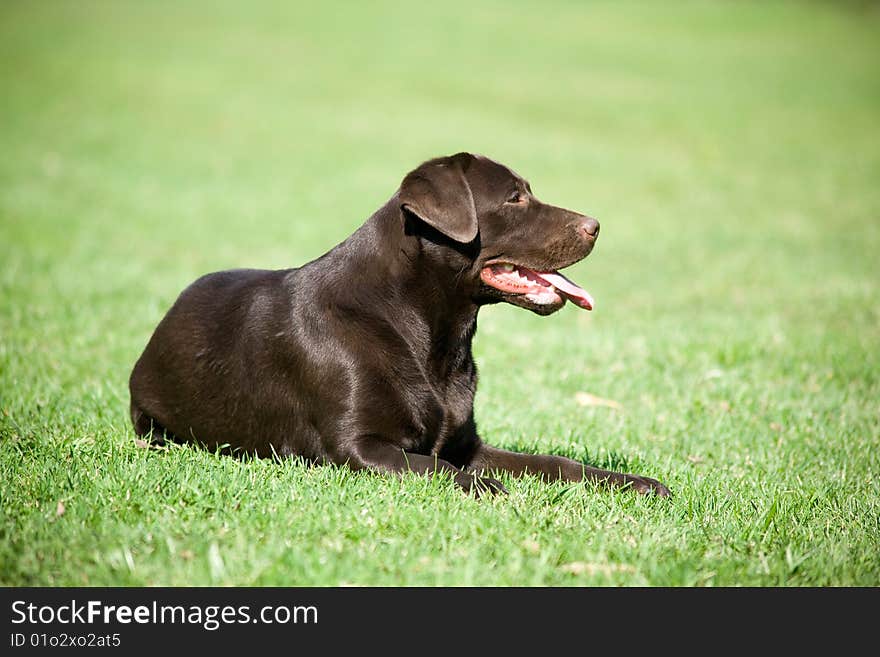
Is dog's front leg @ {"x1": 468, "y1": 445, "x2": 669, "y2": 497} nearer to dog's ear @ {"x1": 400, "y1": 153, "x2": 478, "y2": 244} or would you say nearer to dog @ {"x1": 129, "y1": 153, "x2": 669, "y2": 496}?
dog @ {"x1": 129, "y1": 153, "x2": 669, "y2": 496}

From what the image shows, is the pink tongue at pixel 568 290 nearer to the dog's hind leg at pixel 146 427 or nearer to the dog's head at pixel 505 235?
the dog's head at pixel 505 235

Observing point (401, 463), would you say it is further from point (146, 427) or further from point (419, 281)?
point (146, 427)

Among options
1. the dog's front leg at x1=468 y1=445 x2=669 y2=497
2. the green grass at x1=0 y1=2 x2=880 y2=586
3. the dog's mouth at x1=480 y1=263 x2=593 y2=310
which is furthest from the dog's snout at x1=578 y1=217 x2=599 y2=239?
the green grass at x1=0 y1=2 x2=880 y2=586

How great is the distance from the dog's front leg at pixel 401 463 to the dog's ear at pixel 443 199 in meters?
1.00

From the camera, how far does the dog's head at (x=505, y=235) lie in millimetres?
4562

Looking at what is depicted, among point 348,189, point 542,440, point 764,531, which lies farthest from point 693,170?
point 764,531

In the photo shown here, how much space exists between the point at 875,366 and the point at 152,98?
25.6 m

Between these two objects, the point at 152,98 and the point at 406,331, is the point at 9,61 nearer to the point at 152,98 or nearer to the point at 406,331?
the point at 152,98

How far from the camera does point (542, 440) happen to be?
19.3 ft

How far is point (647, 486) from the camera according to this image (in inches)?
183

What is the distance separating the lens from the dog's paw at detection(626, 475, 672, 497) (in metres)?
4.61

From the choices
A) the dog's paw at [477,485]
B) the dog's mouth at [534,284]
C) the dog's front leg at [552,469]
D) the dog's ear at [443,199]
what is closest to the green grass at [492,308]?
the dog's paw at [477,485]

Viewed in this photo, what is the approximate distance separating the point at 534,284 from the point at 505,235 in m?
0.29

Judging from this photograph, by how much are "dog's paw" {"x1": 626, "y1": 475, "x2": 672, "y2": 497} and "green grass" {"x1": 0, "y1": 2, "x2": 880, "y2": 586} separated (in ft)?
0.42
